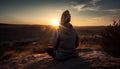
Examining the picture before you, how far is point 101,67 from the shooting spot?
248 inches

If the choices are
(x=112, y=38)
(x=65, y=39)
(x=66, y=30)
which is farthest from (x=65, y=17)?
(x=112, y=38)

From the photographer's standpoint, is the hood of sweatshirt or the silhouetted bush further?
the silhouetted bush

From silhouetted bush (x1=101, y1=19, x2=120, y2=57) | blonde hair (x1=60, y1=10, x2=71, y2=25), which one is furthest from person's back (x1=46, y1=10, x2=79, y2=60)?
silhouetted bush (x1=101, y1=19, x2=120, y2=57)

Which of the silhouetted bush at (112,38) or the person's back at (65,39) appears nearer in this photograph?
the person's back at (65,39)

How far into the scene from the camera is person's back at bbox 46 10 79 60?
7293 millimetres

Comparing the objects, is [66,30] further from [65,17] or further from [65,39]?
[65,17]

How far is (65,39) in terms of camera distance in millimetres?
7316

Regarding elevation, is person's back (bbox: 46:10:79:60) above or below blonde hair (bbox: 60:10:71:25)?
below

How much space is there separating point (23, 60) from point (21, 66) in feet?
3.17

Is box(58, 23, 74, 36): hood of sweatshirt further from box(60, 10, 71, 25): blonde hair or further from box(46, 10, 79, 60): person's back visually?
box(60, 10, 71, 25): blonde hair

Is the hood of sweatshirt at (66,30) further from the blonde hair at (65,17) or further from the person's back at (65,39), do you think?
the blonde hair at (65,17)

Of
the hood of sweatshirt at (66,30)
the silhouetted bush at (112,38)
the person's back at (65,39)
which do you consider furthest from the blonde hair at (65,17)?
the silhouetted bush at (112,38)

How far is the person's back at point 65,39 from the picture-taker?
7293 mm

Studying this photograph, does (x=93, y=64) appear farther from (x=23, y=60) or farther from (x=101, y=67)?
(x=23, y=60)
